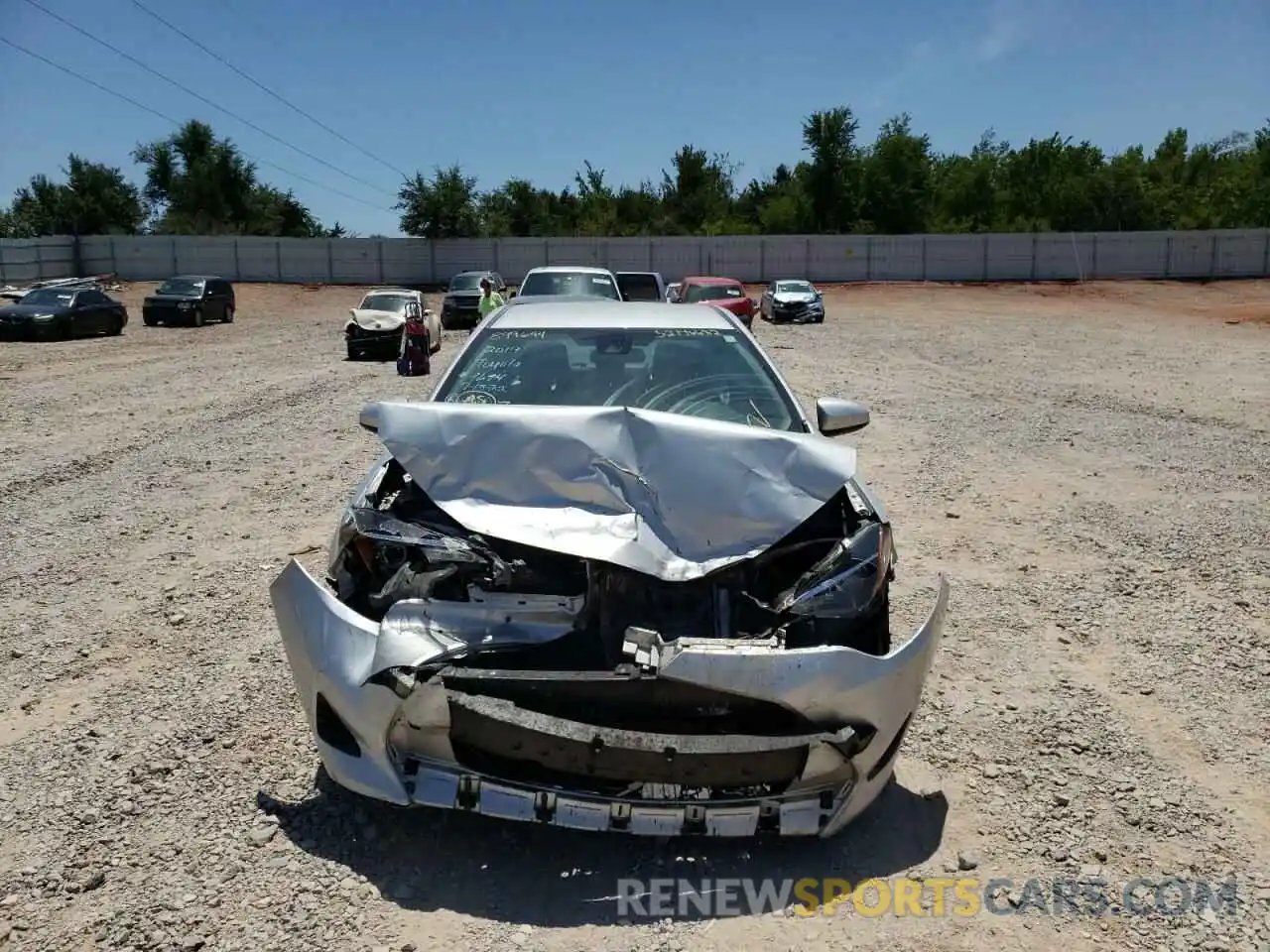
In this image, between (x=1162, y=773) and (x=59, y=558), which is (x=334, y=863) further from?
(x=59, y=558)

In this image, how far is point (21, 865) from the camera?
3115mm

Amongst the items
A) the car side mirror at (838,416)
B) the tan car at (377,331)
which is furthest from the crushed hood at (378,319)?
the car side mirror at (838,416)

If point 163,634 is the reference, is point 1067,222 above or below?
above

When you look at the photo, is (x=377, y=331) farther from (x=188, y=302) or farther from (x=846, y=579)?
(x=846, y=579)

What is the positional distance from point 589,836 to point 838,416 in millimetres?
2177

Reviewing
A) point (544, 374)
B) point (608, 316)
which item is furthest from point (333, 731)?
point (608, 316)

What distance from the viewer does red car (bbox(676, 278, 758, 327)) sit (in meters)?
24.8

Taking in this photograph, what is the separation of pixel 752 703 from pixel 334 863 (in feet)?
4.51

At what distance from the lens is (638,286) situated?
2222 centimetres

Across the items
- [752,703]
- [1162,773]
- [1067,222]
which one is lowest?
[1162,773]

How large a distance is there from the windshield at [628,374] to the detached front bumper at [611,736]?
5.46ft

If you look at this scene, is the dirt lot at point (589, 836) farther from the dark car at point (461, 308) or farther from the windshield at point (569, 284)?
the dark car at point (461, 308)

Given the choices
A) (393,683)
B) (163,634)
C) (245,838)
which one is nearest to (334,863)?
(245,838)

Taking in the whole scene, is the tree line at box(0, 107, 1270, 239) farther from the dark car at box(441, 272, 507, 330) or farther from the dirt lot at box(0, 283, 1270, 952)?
the dirt lot at box(0, 283, 1270, 952)
